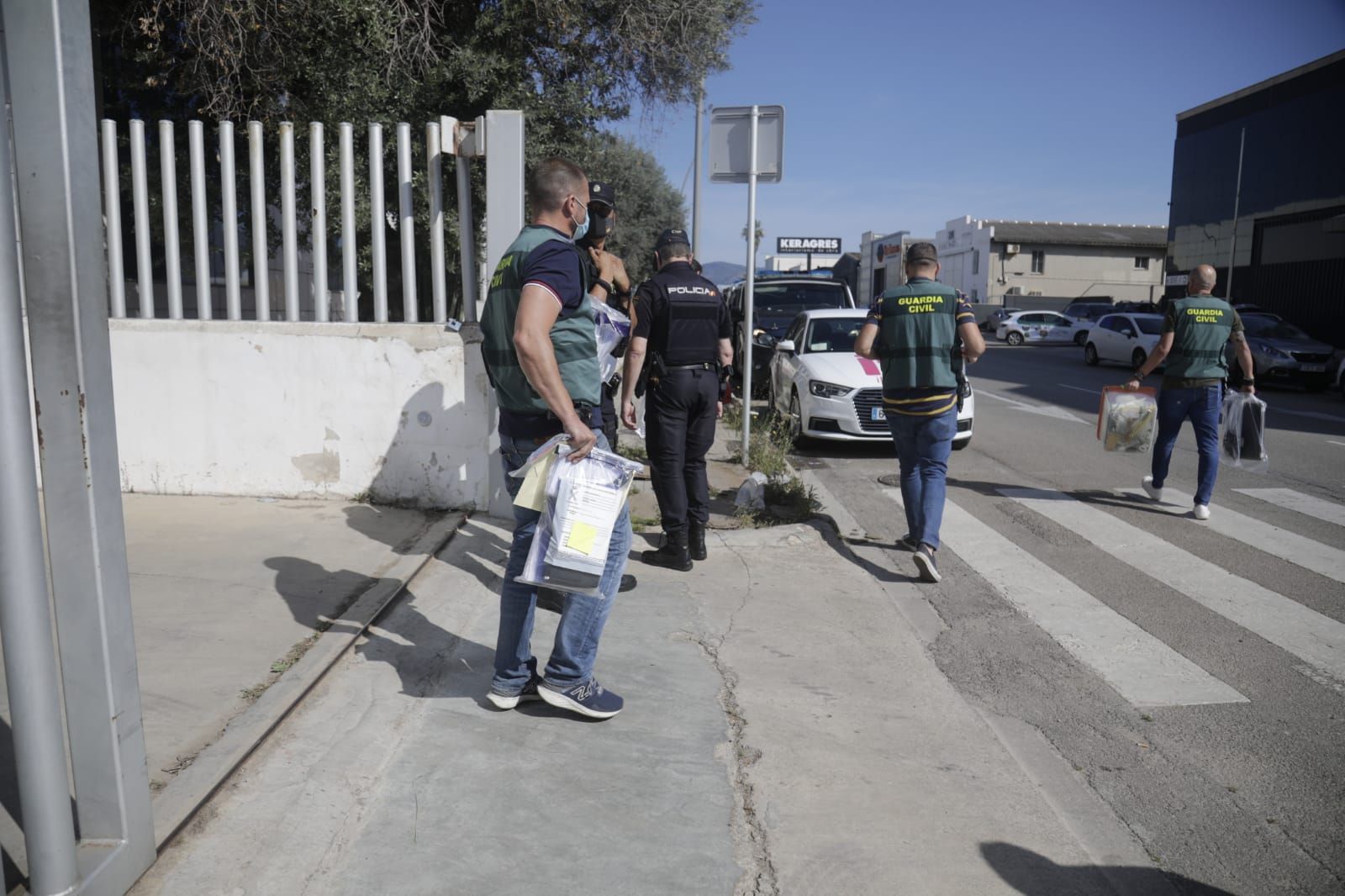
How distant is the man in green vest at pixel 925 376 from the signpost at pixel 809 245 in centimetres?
4268

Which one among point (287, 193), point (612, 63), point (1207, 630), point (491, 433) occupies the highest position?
point (612, 63)

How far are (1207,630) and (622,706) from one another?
321cm

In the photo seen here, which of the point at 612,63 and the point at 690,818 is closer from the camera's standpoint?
the point at 690,818

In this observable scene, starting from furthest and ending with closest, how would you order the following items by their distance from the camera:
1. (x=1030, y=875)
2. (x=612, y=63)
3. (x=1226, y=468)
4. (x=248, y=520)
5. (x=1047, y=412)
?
(x=1047, y=412), (x=612, y=63), (x=1226, y=468), (x=248, y=520), (x=1030, y=875)

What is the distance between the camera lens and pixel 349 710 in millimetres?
3715

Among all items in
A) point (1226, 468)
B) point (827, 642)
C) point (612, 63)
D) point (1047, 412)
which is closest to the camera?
point (827, 642)

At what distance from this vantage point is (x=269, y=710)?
353 centimetres

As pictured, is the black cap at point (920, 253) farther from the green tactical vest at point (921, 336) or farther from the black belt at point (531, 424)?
the black belt at point (531, 424)

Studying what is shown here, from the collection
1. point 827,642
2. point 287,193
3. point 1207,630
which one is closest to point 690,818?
point 827,642

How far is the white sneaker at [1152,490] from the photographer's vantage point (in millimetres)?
8148

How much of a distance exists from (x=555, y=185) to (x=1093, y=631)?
3556 mm

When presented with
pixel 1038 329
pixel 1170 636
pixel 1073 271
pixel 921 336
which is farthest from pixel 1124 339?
pixel 1073 271

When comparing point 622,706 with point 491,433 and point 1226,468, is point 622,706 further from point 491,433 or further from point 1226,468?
point 1226,468

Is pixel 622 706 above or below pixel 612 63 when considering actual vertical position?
below
